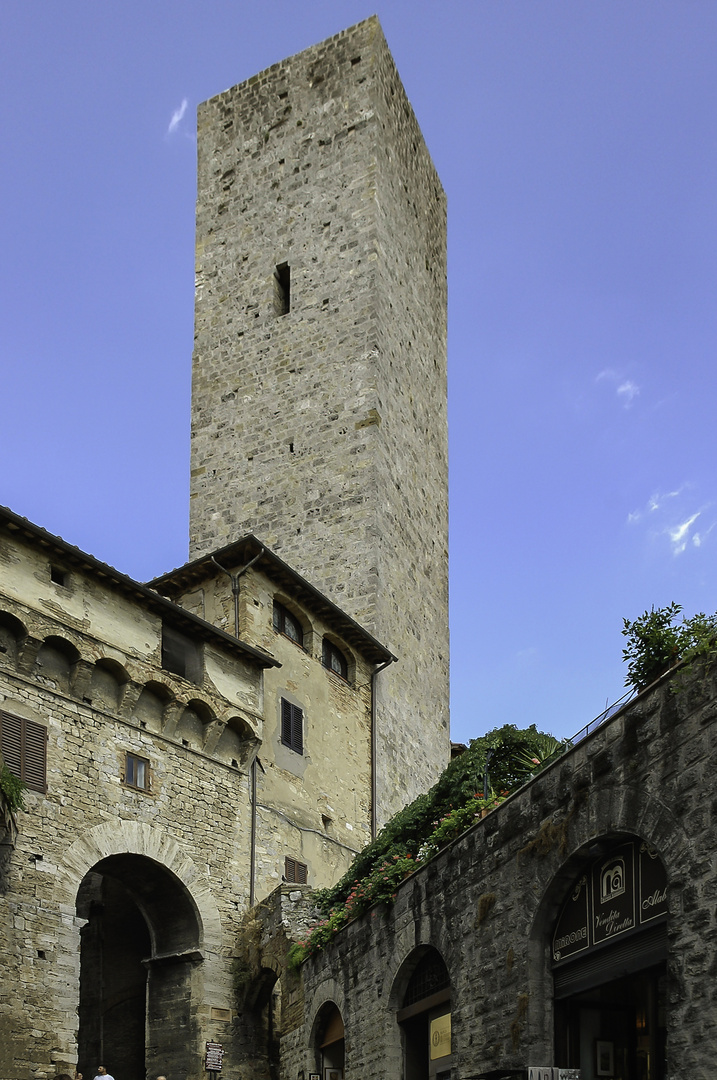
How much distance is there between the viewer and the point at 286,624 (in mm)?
27172

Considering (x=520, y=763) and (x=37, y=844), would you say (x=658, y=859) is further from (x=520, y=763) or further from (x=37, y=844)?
(x=37, y=844)

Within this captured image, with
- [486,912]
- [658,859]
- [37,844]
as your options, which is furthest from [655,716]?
[37,844]

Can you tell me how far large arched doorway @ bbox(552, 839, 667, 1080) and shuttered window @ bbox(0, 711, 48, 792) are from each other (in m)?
10.2

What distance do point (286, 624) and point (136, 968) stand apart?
7461 mm

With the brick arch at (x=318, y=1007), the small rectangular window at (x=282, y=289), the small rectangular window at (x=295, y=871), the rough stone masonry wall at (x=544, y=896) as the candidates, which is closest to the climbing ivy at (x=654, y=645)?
the rough stone masonry wall at (x=544, y=896)

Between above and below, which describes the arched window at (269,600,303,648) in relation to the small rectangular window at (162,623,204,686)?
above

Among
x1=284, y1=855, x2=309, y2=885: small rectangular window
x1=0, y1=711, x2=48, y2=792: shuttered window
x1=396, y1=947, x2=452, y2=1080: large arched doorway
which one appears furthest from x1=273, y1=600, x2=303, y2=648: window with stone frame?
x1=396, y1=947, x2=452, y2=1080: large arched doorway

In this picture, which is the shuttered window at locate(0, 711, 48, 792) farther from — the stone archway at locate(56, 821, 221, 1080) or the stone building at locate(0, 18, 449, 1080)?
the stone archway at locate(56, 821, 221, 1080)

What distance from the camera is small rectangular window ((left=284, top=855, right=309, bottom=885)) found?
79.7 ft

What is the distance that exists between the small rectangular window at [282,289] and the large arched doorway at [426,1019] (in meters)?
24.0

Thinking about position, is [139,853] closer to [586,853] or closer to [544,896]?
[544,896]

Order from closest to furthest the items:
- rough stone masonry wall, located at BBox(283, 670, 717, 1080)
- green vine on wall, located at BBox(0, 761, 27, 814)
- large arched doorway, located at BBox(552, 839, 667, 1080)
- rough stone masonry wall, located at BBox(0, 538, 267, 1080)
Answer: rough stone masonry wall, located at BBox(283, 670, 717, 1080) → large arched doorway, located at BBox(552, 839, 667, 1080) → green vine on wall, located at BBox(0, 761, 27, 814) → rough stone masonry wall, located at BBox(0, 538, 267, 1080)

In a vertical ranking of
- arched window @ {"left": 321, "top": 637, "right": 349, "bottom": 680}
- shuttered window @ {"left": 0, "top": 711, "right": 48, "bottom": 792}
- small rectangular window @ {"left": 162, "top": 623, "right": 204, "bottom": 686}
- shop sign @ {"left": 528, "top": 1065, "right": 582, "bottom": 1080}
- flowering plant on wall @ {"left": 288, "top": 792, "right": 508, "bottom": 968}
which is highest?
arched window @ {"left": 321, "top": 637, "right": 349, "bottom": 680}

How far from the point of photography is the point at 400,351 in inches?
1410
